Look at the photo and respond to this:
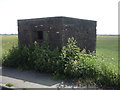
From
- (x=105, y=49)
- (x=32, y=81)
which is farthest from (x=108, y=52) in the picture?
(x=32, y=81)

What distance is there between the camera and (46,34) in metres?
8.98

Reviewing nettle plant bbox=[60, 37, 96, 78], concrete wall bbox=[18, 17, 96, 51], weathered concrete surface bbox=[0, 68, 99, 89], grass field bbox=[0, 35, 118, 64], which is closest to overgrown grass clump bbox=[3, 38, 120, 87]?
nettle plant bbox=[60, 37, 96, 78]

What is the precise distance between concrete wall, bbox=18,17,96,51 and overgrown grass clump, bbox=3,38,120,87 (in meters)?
0.89

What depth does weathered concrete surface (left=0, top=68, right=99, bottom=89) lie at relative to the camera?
17.9 feet

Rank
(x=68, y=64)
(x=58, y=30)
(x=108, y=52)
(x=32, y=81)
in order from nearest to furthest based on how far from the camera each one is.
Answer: (x=32, y=81)
(x=68, y=64)
(x=58, y=30)
(x=108, y=52)

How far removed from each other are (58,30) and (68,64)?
2.82m

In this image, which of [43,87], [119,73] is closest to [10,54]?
[43,87]

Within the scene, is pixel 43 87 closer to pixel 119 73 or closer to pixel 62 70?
pixel 62 70

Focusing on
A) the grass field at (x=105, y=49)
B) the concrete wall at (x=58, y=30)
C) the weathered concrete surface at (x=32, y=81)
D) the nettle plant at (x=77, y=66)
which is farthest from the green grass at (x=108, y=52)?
the weathered concrete surface at (x=32, y=81)

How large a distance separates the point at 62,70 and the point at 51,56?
1.18m

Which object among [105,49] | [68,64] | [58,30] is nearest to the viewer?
[68,64]

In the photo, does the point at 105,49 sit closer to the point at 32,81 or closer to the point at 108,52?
the point at 108,52

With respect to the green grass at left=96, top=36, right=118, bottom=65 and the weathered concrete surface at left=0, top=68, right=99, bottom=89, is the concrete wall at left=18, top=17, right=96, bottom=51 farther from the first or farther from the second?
the weathered concrete surface at left=0, top=68, right=99, bottom=89

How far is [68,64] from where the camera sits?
20.4 feet
